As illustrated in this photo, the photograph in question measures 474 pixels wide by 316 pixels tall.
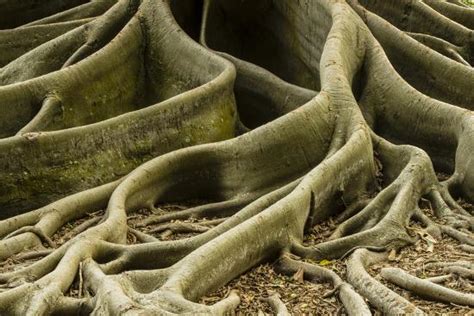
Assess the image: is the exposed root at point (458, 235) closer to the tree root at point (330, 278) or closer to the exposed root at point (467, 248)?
the exposed root at point (467, 248)

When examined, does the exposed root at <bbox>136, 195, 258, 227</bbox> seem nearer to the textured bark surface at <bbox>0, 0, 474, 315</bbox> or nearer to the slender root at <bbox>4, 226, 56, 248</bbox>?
the textured bark surface at <bbox>0, 0, 474, 315</bbox>

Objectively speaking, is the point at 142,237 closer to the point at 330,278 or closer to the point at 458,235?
the point at 330,278

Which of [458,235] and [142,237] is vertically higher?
[458,235]

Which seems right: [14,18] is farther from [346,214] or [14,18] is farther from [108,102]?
[346,214]

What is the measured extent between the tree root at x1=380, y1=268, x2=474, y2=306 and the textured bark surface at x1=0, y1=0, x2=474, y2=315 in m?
0.01

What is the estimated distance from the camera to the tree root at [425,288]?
17.5 ft

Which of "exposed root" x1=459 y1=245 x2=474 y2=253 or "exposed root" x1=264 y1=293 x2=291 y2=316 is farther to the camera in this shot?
"exposed root" x1=459 y1=245 x2=474 y2=253

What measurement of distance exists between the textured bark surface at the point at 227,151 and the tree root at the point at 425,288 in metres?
0.01

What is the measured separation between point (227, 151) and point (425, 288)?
2.51 m

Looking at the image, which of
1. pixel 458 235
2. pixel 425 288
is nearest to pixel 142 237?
pixel 425 288

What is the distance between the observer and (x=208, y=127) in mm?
8234

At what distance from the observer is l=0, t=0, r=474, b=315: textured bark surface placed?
5660mm

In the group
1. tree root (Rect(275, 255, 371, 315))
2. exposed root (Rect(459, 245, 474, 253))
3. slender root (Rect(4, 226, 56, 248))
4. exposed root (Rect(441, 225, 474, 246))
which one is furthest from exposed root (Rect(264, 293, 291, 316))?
slender root (Rect(4, 226, 56, 248))

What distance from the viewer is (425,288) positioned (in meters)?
5.48
